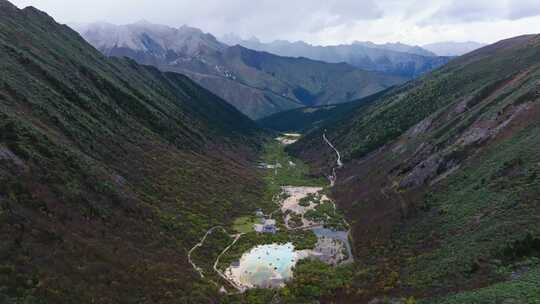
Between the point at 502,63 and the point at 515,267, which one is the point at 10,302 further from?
the point at 502,63

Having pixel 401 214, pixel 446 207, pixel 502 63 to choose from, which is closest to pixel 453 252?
pixel 446 207

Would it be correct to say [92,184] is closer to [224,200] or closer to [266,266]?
[266,266]

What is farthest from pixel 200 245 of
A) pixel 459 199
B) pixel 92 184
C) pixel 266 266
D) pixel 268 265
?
pixel 459 199

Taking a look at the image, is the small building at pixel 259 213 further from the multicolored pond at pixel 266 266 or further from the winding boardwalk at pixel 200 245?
the multicolored pond at pixel 266 266

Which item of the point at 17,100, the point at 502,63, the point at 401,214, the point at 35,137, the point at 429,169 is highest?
the point at 502,63

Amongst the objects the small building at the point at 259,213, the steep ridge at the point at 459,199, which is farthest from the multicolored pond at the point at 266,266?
Answer: the small building at the point at 259,213

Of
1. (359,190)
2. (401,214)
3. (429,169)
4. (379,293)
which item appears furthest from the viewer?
(359,190)

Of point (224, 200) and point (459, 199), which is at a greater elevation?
point (459, 199)

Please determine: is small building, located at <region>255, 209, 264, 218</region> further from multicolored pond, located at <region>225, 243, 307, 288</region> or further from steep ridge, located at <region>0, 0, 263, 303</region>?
multicolored pond, located at <region>225, 243, 307, 288</region>
